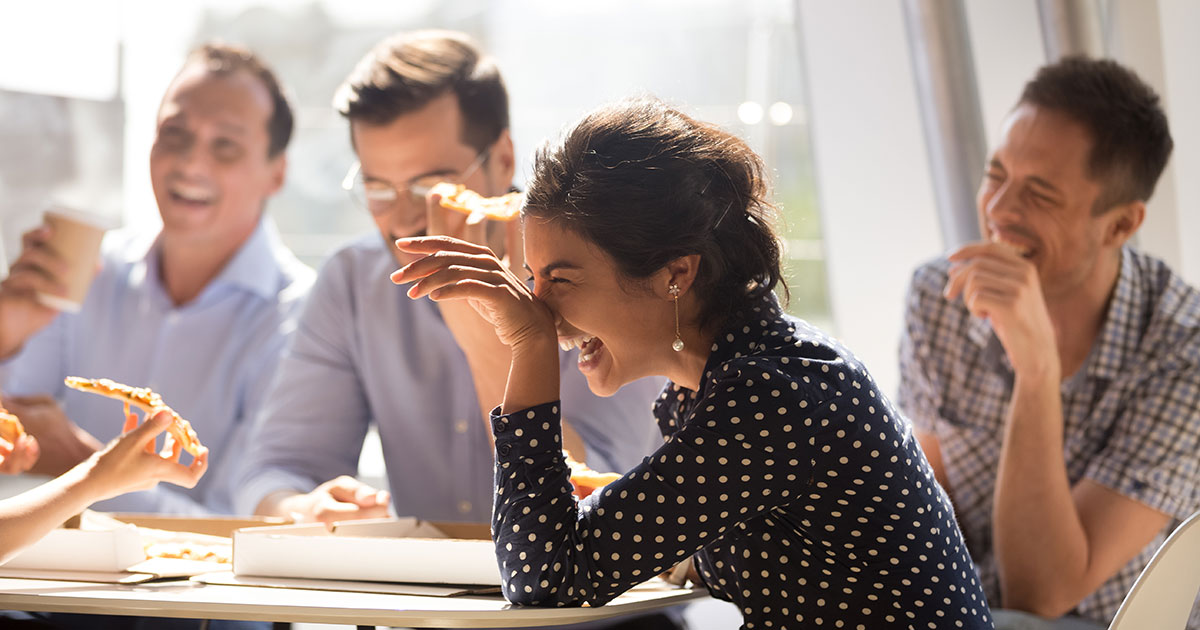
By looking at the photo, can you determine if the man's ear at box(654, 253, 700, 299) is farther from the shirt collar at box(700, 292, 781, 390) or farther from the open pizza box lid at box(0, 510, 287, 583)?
the open pizza box lid at box(0, 510, 287, 583)

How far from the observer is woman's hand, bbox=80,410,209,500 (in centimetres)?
152

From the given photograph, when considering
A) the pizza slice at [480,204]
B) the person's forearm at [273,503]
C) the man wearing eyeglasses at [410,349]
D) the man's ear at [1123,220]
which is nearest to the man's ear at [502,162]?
the man wearing eyeglasses at [410,349]

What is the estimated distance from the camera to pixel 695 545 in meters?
1.39

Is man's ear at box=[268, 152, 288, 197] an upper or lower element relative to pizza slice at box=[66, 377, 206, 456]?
upper

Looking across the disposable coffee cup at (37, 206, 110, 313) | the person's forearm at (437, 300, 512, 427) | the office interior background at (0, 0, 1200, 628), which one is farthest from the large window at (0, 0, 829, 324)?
the disposable coffee cup at (37, 206, 110, 313)

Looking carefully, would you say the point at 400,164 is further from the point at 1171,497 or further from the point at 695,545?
the point at 1171,497

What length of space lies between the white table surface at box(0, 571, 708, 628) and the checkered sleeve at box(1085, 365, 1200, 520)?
3.73ft

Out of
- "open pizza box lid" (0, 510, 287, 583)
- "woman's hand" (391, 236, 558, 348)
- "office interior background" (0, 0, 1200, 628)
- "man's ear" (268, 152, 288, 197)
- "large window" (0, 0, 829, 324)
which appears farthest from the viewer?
"large window" (0, 0, 829, 324)

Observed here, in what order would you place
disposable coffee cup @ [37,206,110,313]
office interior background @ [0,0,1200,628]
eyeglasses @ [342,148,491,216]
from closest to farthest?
1. eyeglasses @ [342,148,491,216]
2. disposable coffee cup @ [37,206,110,313]
3. office interior background @ [0,0,1200,628]

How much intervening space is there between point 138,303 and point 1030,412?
2.52 metres

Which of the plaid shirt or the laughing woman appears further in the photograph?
the plaid shirt

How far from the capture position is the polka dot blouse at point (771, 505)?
137 centimetres

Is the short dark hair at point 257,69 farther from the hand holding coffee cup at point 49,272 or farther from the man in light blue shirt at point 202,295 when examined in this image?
the hand holding coffee cup at point 49,272

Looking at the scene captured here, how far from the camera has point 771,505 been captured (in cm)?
144
